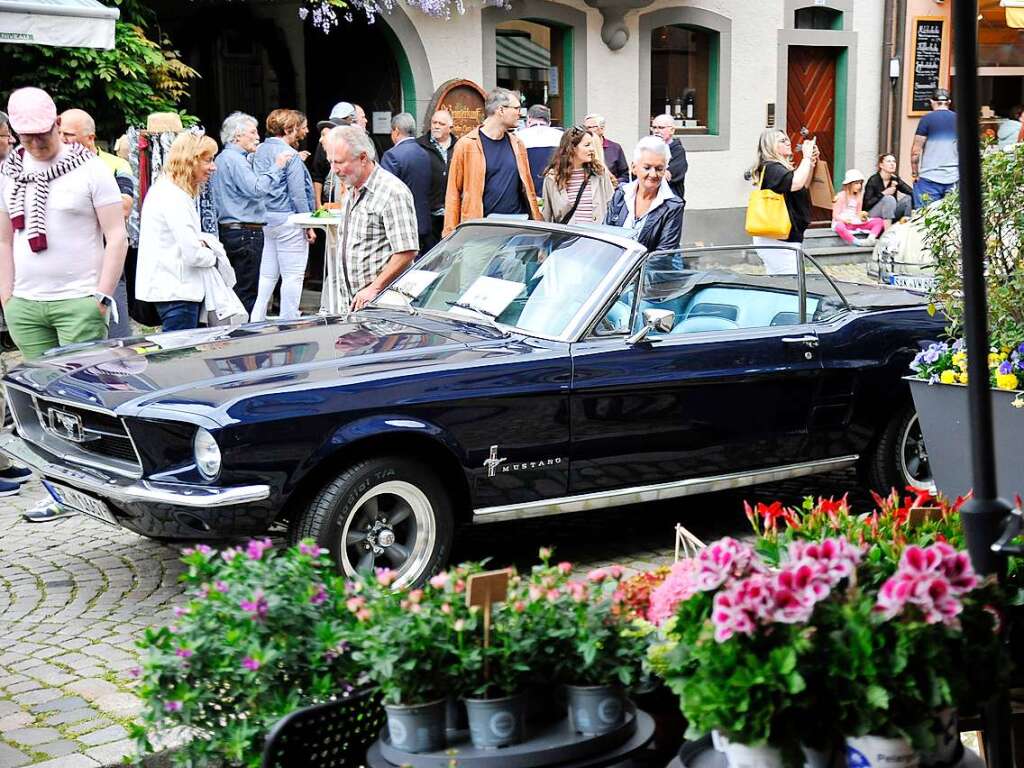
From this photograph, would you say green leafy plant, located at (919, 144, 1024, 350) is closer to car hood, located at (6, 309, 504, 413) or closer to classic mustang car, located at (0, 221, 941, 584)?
classic mustang car, located at (0, 221, 941, 584)

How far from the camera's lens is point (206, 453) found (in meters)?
5.54

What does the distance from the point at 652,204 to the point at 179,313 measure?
9.11 ft

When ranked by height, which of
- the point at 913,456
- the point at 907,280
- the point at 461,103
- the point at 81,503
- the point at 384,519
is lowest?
the point at 913,456

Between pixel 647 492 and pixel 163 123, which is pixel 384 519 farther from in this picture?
pixel 163 123

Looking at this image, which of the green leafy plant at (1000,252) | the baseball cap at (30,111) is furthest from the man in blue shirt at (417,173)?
the green leafy plant at (1000,252)

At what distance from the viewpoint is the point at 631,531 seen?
736cm

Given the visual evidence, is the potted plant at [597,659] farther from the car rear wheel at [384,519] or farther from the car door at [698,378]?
the car door at [698,378]

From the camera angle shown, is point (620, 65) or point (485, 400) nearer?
point (485, 400)

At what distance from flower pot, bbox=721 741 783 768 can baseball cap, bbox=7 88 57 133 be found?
5500 mm

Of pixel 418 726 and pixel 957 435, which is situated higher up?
pixel 418 726

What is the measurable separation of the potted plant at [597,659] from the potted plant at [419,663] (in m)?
0.21

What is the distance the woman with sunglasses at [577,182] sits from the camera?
34.0 feet

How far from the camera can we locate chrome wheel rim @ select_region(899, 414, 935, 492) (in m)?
7.57

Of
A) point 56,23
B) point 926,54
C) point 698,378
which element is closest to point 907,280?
point 698,378
